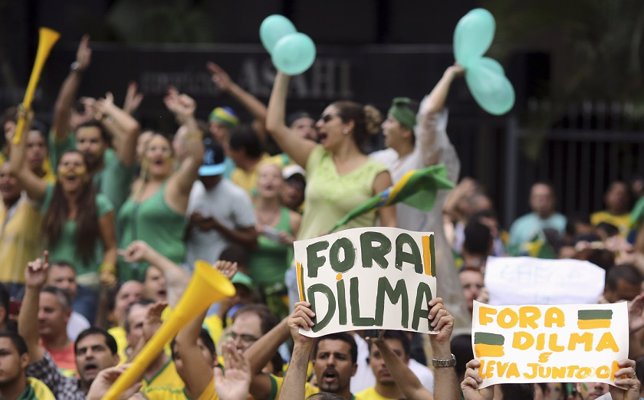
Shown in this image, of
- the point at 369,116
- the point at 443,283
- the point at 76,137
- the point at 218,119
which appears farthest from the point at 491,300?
the point at 218,119

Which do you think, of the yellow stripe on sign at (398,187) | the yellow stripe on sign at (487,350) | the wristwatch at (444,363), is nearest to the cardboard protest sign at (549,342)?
the yellow stripe on sign at (487,350)

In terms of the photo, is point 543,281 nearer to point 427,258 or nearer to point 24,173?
point 427,258

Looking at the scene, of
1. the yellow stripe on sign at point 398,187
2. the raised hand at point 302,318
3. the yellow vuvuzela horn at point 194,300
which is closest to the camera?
the yellow vuvuzela horn at point 194,300

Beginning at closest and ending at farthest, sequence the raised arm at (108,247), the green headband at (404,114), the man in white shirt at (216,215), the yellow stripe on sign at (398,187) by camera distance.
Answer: the yellow stripe on sign at (398,187) → the green headband at (404,114) → the raised arm at (108,247) → the man in white shirt at (216,215)

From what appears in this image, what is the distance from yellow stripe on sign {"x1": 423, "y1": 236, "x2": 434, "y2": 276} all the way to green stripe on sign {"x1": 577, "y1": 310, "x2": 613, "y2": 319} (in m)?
0.59

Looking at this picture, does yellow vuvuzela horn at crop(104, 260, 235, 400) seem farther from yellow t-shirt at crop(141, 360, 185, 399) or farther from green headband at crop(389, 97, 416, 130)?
green headband at crop(389, 97, 416, 130)

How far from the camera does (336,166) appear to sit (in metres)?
8.88

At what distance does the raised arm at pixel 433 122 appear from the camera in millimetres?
8797

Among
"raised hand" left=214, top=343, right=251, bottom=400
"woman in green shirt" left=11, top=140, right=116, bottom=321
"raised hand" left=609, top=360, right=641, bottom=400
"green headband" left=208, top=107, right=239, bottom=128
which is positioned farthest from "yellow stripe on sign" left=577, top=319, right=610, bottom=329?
"green headband" left=208, top=107, right=239, bottom=128

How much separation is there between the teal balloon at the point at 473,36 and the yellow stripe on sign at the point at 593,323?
9.29 feet

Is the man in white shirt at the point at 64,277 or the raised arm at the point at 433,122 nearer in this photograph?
the raised arm at the point at 433,122

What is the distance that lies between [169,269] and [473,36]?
2.08 metres

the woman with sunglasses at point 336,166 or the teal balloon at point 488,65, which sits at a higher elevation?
the teal balloon at point 488,65

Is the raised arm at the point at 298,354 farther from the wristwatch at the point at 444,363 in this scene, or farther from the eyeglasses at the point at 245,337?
the eyeglasses at the point at 245,337
